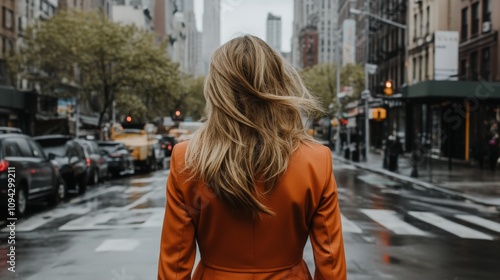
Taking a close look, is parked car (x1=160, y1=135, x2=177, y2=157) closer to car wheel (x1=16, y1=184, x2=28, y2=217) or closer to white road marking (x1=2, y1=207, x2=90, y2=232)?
white road marking (x1=2, y1=207, x2=90, y2=232)

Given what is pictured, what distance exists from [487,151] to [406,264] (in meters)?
25.3

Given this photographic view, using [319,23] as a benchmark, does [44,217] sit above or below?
below

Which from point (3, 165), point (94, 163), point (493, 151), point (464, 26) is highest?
point (464, 26)

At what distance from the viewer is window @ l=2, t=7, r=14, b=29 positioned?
42.6 meters

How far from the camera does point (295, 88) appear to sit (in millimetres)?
2664

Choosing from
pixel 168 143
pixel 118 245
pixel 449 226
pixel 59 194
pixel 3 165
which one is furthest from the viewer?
pixel 168 143

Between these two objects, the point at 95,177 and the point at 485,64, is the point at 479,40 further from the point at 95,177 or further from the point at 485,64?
the point at 95,177

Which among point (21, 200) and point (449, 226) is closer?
point (449, 226)

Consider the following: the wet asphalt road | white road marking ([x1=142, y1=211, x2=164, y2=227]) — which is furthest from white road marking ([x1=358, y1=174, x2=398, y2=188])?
white road marking ([x1=142, y1=211, x2=164, y2=227])

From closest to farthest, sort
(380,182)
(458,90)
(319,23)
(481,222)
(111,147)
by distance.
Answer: (481,222)
(380,182)
(458,90)
(111,147)
(319,23)

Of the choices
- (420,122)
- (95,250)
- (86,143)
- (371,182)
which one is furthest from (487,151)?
(95,250)

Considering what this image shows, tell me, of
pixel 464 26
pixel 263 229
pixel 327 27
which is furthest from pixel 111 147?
pixel 327 27

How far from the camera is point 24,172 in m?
13.4

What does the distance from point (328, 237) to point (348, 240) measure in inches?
310
